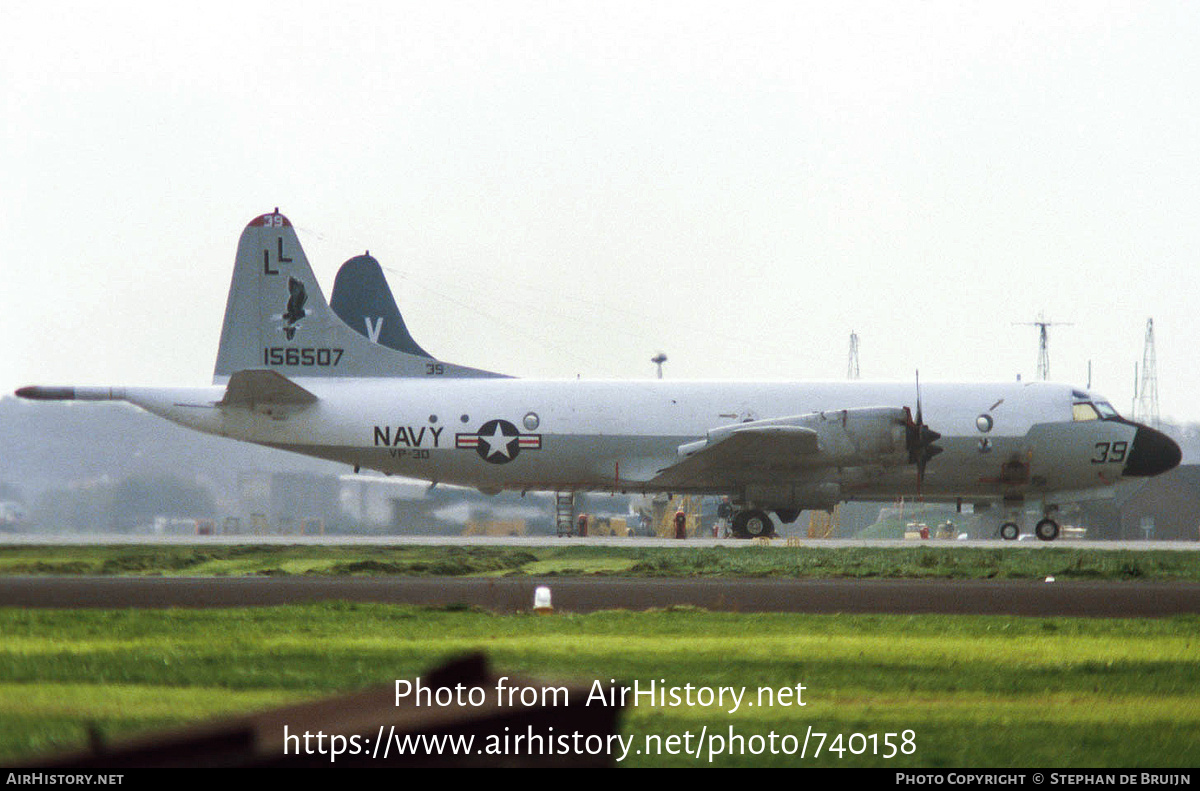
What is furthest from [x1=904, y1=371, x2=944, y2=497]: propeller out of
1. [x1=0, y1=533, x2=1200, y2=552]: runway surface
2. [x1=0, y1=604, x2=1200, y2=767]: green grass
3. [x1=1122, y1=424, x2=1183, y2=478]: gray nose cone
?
[x1=0, y1=604, x2=1200, y2=767]: green grass

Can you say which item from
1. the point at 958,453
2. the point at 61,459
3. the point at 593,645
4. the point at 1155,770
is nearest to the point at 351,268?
the point at 61,459

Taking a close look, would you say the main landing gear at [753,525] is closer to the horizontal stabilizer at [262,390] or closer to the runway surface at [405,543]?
the runway surface at [405,543]

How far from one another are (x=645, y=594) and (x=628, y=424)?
62.5 feet

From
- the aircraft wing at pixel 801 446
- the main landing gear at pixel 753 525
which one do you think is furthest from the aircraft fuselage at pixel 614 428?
the main landing gear at pixel 753 525

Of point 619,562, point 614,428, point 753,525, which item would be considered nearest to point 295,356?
point 614,428

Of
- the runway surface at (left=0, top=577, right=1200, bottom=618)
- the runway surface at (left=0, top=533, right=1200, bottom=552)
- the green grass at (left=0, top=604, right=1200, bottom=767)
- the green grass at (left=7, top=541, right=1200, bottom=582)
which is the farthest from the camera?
the runway surface at (left=0, top=533, right=1200, bottom=552)

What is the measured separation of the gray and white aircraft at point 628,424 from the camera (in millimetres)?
37969

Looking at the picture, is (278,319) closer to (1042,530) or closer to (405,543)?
(405,543)

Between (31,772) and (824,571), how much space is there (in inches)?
865

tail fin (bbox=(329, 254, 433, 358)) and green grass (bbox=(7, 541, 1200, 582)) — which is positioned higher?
tail fin (bbox=(329, 254, 433, 358))

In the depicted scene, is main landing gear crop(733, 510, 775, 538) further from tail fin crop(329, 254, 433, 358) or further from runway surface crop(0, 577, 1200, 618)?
runway surface crop(0, 577, 1200, 618)

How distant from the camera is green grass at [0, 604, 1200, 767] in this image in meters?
8.71

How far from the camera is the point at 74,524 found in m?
28.0

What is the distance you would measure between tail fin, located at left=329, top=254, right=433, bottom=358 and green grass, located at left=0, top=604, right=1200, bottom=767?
29.5 meters
